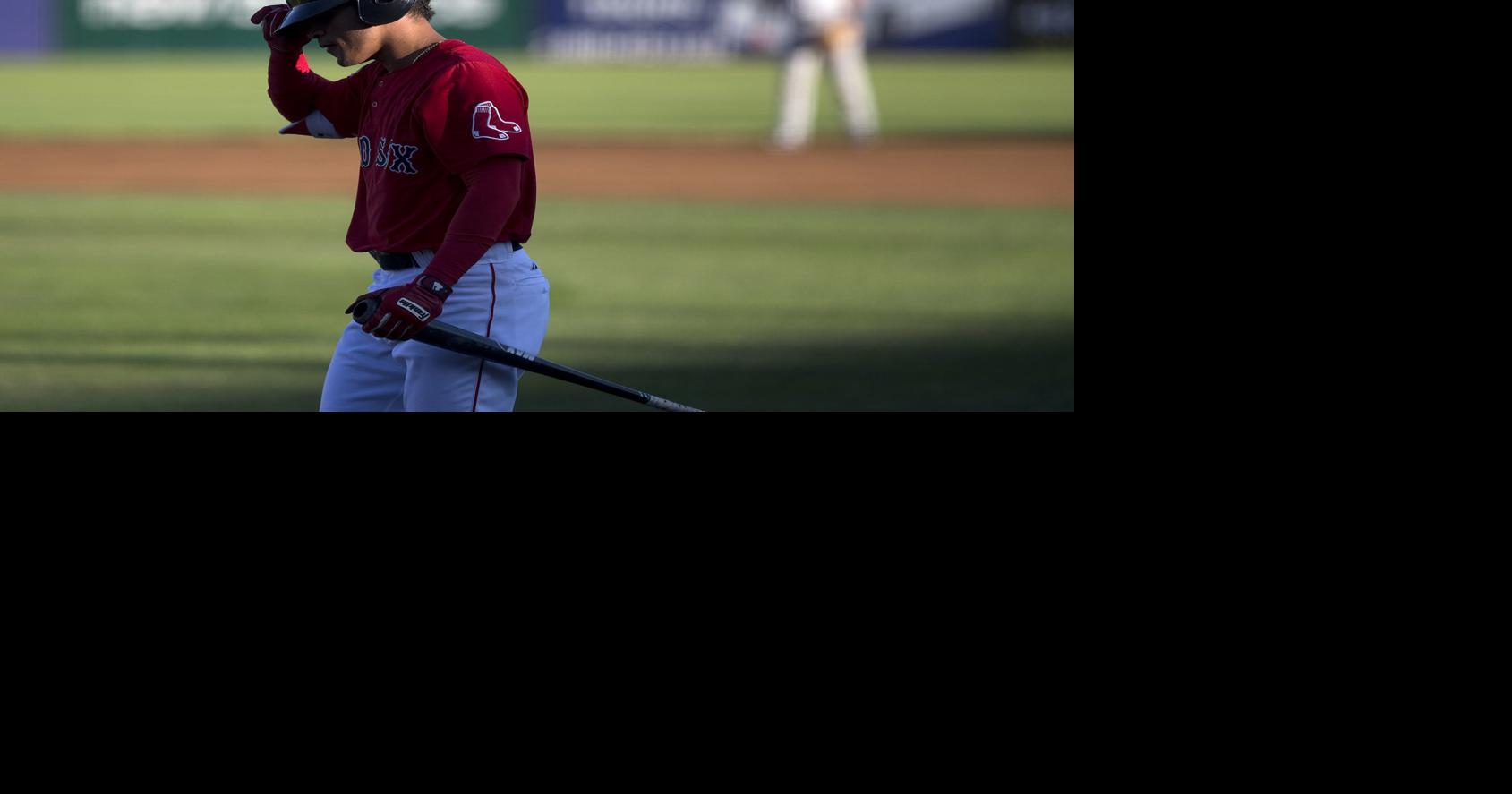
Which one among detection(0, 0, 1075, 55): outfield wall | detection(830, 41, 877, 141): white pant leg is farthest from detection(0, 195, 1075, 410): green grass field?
detection(0, 0, 1075, 55): outfield wall

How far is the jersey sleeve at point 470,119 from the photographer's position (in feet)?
12.8

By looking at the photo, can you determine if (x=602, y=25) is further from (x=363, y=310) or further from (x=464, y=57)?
(x=363, y=310)

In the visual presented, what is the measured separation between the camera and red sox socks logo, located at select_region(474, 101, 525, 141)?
389 cm

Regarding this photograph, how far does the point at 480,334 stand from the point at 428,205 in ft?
1.08

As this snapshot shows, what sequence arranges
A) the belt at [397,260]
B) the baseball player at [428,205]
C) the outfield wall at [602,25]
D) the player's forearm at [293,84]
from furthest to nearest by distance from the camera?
the outfield wall at [602,25]
the player's forearm at [293,84]
the belt at [397,260]
the baseball player at [428,205]

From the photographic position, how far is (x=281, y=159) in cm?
1853

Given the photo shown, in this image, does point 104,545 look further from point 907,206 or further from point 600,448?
point 907,206

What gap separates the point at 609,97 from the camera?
2798 cm

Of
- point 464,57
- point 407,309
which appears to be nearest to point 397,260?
point 407,309

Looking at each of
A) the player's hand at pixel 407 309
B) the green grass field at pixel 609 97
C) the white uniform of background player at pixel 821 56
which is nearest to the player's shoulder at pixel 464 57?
the player's hand at pixel 407 309

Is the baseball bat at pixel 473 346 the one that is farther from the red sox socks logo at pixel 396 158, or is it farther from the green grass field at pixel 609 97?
the green grass field at pixel 609 97

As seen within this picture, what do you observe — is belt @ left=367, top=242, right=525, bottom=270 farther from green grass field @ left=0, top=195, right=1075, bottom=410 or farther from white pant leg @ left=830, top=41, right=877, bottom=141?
white pant leg @ left=830, top=41, right=877, bottom=141

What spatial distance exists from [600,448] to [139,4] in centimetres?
3753

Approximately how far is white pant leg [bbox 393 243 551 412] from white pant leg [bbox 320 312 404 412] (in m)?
0.06
